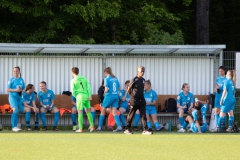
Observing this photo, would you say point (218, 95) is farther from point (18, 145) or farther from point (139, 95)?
point (18, 145)

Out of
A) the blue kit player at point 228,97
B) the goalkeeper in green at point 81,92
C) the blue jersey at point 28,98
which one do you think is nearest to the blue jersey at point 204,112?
the blue kit player at point 228,97

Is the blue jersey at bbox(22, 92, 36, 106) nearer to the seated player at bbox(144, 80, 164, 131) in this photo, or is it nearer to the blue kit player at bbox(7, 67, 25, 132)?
the blue kit player at bbox(7, 67, 25, 132)

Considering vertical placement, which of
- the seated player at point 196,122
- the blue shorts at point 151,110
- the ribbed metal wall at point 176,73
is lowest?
the seated player at point 196,122

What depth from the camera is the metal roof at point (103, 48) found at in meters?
21.6

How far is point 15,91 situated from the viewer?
20625 mm

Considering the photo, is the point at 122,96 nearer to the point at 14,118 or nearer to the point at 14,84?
the point at 14,84

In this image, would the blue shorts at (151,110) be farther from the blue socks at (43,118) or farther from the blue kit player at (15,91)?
the blue kit player at (15,91)

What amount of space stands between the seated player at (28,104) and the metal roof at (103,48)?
1.28 m

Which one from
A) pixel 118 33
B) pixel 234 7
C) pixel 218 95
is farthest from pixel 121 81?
pixel 234 7

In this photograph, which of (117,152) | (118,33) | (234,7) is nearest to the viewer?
(117,152)

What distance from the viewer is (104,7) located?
101 ft

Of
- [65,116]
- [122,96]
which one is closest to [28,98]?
[65,116]

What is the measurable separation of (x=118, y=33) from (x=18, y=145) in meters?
18.9

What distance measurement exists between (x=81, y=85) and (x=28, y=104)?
7.06 ft
